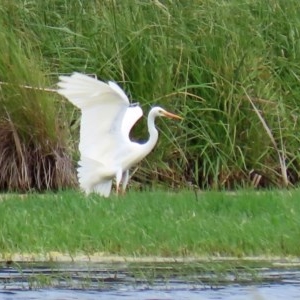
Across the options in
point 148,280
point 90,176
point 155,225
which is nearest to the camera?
point 148,280

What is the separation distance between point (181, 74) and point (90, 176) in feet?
7.44

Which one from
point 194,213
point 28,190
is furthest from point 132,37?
point 194,213

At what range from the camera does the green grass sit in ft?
27.6

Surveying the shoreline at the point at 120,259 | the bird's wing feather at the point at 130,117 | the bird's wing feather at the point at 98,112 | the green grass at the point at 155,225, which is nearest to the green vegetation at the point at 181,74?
the bird's wing feather at the point at 98,112

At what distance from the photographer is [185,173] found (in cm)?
1309

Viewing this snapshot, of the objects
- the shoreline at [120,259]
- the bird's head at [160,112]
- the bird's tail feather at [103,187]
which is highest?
the bird's head at [160,112]

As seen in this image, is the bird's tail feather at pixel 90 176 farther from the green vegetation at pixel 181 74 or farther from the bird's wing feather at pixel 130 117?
the green vegetation at pixel 181 74

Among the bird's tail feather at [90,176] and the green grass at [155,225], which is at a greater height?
the bird's tail feather at [90,176]

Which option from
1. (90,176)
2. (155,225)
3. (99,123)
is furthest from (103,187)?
(155,225)

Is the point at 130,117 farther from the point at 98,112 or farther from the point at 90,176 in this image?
the point at 90,176

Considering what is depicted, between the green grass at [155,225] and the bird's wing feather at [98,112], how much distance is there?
5.08ft

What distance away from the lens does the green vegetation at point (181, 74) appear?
12.7 meters

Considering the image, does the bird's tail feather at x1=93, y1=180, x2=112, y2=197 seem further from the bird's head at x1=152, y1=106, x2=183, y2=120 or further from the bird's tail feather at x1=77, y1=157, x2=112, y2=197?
the bird's head at x1=152, y1=106, x2=183, y2=120

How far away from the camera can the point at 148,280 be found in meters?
7.27
